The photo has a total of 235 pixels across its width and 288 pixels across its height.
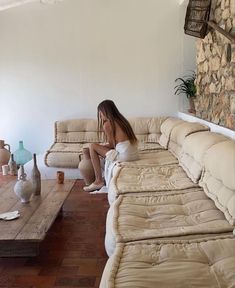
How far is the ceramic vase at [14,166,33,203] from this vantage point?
3083mm

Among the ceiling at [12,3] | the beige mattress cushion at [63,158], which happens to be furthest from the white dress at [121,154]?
the ceiling at [12,3]

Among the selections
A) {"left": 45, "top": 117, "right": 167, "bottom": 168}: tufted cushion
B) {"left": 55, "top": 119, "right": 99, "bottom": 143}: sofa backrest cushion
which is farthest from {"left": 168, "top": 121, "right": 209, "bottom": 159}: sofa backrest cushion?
{"left": 55, "top": 119, "right": 99, "bottom": 143}: sofa backrest cushion

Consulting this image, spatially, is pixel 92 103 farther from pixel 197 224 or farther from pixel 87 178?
pixel 197 224

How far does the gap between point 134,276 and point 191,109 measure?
14.3 ft

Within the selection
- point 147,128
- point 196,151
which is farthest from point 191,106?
point 196,151

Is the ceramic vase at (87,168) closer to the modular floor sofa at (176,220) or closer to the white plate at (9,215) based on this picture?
the modular floor sofa at (176,220)

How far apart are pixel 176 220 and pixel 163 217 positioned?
93mm

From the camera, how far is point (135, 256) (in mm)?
1701

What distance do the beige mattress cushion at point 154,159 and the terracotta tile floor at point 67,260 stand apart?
654mm

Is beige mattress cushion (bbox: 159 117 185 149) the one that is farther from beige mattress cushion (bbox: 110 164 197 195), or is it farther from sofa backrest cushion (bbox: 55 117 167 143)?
beige mattress cushion (bbox: 110 164 197 195)

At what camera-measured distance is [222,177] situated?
2277mm

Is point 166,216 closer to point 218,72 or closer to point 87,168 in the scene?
point 218,72

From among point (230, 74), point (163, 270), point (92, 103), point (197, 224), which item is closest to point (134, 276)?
point (163, 270)

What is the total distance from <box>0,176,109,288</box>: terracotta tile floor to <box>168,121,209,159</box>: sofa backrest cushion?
3.83 ft
